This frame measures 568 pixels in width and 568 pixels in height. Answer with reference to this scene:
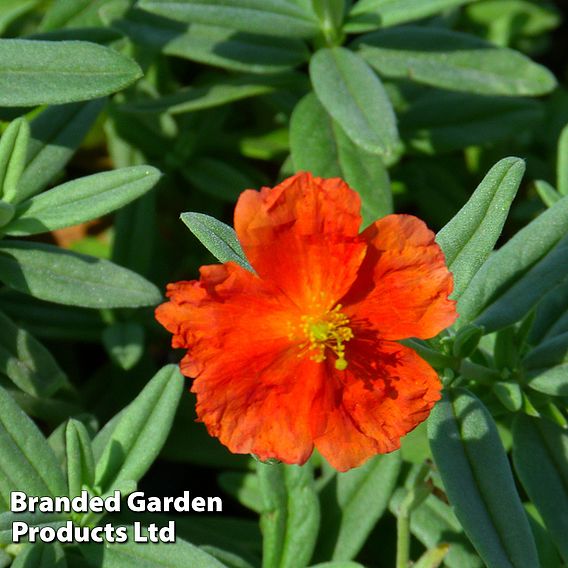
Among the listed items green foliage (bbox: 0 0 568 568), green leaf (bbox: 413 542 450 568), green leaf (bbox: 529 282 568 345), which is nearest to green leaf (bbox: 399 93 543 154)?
green foliage (bbox: 0 0 568 568)

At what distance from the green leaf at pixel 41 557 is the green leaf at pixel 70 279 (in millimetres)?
577

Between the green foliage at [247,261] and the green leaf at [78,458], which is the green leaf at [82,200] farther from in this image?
the green leaf at [78,458]

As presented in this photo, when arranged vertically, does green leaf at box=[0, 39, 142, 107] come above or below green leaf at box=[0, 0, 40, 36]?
above

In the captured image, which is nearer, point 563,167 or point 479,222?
point 479,222

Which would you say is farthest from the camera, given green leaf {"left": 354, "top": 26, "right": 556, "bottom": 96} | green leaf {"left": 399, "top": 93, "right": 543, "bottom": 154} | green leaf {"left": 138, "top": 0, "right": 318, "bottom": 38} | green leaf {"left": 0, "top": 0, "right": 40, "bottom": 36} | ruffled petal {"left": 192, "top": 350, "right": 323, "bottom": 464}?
green leaf {"left": 399, "top": 93, "right": 543, "bottom": 154}

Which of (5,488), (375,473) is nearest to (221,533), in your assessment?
(375,473)

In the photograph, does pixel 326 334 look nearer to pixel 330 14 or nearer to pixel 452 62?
pixel 330 14

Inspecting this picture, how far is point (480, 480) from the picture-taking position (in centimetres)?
196

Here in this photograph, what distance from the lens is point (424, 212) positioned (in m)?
3.36

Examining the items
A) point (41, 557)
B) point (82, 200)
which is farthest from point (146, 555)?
point (82, 200)

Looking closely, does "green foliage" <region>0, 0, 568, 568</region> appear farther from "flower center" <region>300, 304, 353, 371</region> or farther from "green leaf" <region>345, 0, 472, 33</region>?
"flower center" <region>300, 304, 353, 371</region>

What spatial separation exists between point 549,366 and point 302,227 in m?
0.76

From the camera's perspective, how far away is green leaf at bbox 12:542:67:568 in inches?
79.4

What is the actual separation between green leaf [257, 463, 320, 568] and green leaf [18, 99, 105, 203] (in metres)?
0.97
